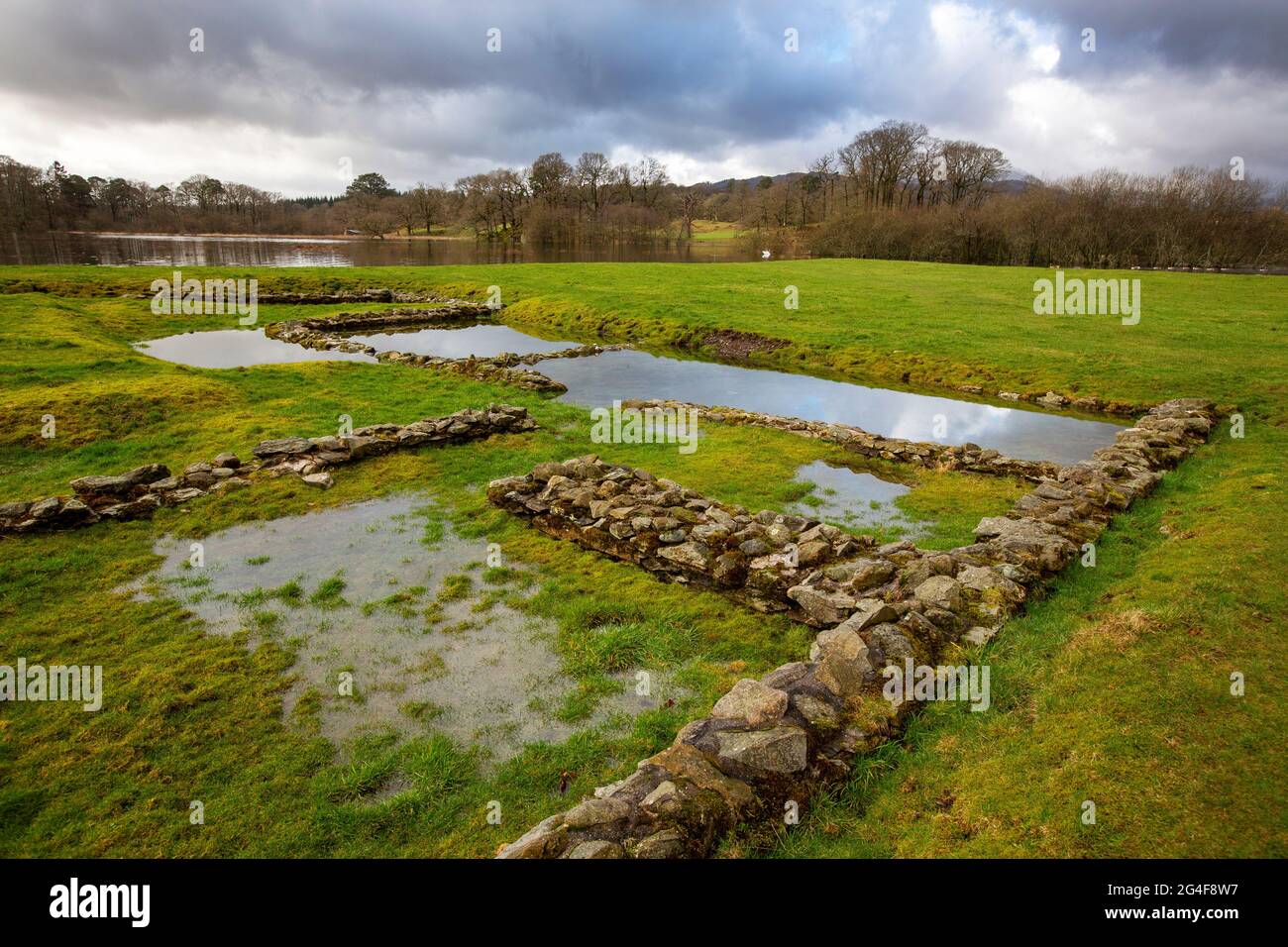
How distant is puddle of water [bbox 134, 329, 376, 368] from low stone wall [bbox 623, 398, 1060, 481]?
17787 mm

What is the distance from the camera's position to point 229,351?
2781 centimetres

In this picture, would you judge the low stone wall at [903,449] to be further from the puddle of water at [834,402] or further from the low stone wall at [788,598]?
the low stone wall at [788,598]

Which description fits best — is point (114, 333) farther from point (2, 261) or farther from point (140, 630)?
point (2, 261)

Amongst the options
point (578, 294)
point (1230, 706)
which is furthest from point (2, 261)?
point (1230, 706)

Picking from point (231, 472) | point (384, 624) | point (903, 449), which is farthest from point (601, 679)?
point (903, 449)

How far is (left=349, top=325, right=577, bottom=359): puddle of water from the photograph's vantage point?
29534mm

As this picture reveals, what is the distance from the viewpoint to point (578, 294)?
43.5 metres

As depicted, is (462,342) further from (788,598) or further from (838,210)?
(838,210)

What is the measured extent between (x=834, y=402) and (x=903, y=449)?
601cm

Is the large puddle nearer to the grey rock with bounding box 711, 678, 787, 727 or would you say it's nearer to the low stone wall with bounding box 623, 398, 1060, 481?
the low stone wall with bounding box 623, 398, 1060, 481

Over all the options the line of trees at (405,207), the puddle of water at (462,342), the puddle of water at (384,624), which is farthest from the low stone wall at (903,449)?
the line of trees at (405,207)

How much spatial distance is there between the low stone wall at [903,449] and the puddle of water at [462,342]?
1394 cm

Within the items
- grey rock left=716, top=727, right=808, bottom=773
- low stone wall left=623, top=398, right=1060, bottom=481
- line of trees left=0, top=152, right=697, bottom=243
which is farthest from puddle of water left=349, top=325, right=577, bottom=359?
line of trees left=0, top=152, right=697, bottom=243

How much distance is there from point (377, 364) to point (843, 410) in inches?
719
